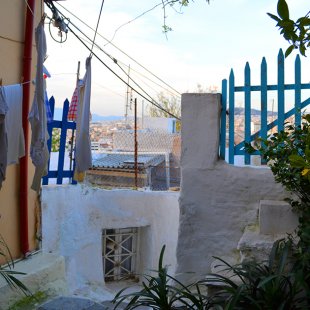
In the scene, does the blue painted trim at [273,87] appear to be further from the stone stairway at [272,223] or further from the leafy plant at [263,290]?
the leafy plant at [263,290]

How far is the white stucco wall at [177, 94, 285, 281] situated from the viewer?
4.02 m

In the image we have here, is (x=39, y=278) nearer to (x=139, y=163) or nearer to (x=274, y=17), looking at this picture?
(x=274, y=17)

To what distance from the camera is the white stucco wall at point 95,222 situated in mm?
6130

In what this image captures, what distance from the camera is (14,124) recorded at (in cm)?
386

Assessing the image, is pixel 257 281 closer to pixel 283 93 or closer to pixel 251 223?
pixel 251 223

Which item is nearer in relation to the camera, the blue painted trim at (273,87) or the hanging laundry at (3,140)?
the hanging laundry at (3,140)

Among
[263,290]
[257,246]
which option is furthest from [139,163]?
[263,290]

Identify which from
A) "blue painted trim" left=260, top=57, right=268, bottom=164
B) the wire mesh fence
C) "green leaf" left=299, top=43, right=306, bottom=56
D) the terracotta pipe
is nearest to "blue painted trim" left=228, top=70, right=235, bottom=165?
"blue painted trim" left=260, top=57, right=268, bottom=164

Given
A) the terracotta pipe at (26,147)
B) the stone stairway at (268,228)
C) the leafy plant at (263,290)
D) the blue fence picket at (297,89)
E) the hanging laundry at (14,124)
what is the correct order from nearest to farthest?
the leafy plant at (263,290) < the stone stairway at (268,228) < the hanging laundry at (14,124) < the blue fence picket at (297,89) < the terracotta pipe at (26,147)

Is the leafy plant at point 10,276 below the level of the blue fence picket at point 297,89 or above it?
below

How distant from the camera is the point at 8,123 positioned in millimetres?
3789

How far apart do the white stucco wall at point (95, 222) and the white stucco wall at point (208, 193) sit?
2.50 meters

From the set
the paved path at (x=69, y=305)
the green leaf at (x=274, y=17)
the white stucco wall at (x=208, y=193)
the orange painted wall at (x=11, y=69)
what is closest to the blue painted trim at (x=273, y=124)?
the white stucco wall at (x=208, y=193)

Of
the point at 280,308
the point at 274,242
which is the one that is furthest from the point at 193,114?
the point at 280,308
